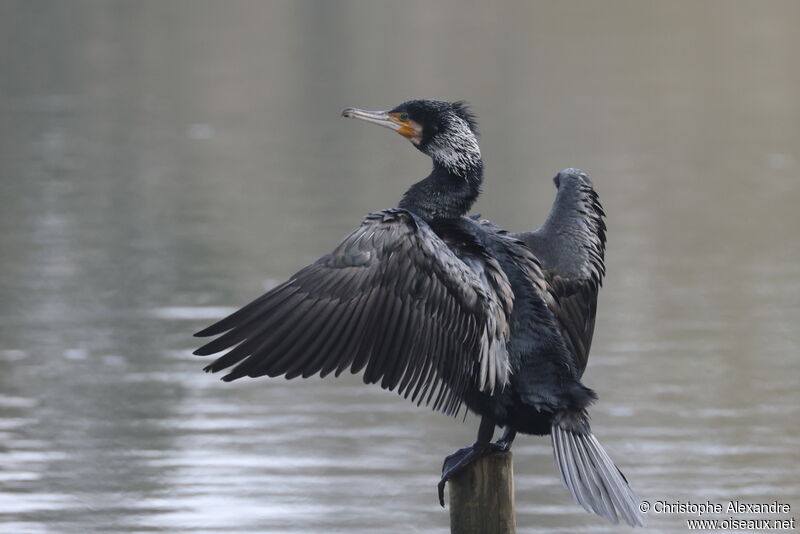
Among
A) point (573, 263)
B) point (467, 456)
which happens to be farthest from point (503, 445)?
point (573, 263)

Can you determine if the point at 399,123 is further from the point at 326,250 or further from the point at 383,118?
the point at 326,250

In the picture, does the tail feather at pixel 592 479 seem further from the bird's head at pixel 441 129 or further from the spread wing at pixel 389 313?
the bird's head at pixel 441 129

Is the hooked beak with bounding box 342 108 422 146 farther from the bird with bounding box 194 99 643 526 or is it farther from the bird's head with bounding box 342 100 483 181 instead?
the bird with bounding box 194 99 643 526

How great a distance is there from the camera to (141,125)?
72.1 feet

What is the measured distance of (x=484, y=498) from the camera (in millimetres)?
4941

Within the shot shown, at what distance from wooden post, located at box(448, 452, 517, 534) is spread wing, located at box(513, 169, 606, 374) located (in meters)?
0.74

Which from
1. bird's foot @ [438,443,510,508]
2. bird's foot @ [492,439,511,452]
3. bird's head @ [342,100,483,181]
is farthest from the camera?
bird's head @ [342,100,483,181]

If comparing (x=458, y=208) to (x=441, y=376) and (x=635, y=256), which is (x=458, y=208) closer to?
(x=441, y=376)

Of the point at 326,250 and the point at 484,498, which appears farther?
the point at 326,250

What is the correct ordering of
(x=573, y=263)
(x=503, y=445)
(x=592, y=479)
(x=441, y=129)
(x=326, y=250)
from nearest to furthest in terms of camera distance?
(x=592, y=479), (x=503, y=445), (x=441, y=129), (x=573, y=263), (x=326, y=250)

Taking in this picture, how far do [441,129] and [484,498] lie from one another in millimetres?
1354

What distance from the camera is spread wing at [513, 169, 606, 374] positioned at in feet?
18.6

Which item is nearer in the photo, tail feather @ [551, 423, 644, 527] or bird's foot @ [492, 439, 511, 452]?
tail feather @ [551, 423, 644, 527]

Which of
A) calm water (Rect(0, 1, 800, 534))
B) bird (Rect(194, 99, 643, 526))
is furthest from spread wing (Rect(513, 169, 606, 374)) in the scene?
calm water (Rect(0, 1, 800, 534))
